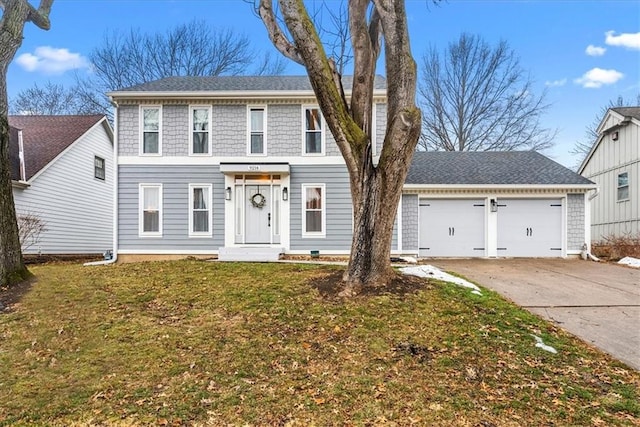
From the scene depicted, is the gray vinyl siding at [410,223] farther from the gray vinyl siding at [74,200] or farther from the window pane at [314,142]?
the gray vinyl siding at [74,200]

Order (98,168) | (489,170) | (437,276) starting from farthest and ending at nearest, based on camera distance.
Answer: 1. (98,168)
2. (489,170)
3. (437,276)

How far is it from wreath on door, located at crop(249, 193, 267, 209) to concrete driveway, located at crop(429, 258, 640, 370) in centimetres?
539

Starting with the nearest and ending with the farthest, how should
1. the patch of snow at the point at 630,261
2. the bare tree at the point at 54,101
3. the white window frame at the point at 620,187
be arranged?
the patch of snow at the point at 630,261, the white window frame at the point at 620,187, the bare tree at the point at 54,101

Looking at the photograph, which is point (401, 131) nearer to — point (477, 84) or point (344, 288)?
point (344, 288)

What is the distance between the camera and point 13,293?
6.30 meters

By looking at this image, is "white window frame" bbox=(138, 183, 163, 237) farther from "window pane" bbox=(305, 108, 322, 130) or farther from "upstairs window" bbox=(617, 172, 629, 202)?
"upstairs window" bbox=(617, 172, 629, 202)

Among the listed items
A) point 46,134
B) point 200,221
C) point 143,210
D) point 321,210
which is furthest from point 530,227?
point 46,134

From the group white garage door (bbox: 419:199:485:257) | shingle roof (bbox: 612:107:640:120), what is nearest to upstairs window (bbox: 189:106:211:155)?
white garage door (bbox: 419:199:485:257)

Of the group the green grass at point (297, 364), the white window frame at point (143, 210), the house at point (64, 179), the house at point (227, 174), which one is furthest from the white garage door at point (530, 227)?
the house at point (64, 179)

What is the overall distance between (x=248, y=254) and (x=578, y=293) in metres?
7.80

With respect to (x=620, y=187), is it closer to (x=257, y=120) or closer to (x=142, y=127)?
(x=257, y=120)

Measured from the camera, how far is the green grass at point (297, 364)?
3.07m

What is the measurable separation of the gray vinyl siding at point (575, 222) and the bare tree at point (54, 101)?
25353 millimetres

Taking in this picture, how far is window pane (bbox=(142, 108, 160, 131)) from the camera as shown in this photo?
11.5 m
